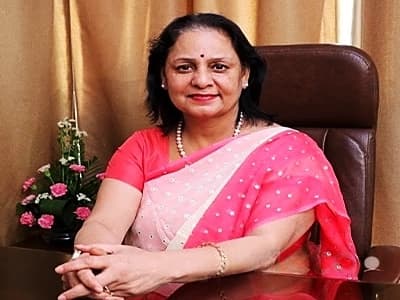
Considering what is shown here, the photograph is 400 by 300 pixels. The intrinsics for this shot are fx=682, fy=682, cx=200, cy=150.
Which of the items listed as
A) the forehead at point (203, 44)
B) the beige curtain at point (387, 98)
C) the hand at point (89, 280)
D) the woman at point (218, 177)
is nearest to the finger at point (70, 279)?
the hand at point (89, 280)

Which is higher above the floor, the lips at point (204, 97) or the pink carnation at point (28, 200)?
the lips at point (204, 97)

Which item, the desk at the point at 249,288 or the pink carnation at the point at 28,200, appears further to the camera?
the pink carnation at the point at 28,200

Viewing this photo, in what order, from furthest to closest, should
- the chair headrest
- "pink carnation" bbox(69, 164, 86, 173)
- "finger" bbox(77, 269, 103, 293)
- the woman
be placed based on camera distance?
"pink carnation" bbox(69, 164, 86, 173) → the chair headrest → the woman → "finger" bbox(77, 269, 103, 293)

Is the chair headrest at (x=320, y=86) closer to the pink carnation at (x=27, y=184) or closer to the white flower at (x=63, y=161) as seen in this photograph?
the white flower at (x=63, y=161)

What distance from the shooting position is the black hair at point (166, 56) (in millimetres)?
1673

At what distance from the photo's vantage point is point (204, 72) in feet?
5.34

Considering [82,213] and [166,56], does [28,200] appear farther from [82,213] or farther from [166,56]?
[166,56]

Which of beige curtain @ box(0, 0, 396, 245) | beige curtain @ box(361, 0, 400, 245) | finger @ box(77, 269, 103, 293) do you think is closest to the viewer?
finger @ box(77, 269, 103, 293)

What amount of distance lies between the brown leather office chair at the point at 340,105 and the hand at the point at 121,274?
0.73 meters

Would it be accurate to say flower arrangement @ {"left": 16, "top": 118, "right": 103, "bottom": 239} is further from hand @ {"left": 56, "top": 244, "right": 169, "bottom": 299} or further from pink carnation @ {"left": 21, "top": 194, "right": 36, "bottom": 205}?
hand @ {"left": 56, "top": 244, "right": 169, "bottom": 299}

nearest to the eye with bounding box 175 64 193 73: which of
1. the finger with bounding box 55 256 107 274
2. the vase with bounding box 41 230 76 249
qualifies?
the finger with bounding box 55 256 107 274

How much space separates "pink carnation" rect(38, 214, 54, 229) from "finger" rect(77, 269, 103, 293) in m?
0.92

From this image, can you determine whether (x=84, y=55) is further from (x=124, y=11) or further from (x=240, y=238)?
(x=240, y=238)

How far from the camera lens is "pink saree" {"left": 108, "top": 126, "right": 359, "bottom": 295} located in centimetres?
156
